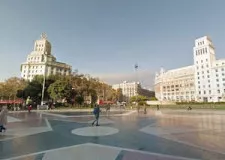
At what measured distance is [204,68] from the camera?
105 m

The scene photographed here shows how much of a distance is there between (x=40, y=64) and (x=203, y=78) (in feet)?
358

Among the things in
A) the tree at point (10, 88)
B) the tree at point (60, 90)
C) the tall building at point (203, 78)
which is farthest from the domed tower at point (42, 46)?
the tall building at point (203, 78)

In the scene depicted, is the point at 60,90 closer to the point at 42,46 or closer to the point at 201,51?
the point at 42,46

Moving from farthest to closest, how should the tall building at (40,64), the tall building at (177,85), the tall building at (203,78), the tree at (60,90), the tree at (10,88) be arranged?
the tall building at (177,85) < the tall building at (40,64) < the tall building at (203,78) < the tree at (10,88) < the tree at (60,90)

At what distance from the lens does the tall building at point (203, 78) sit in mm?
97100

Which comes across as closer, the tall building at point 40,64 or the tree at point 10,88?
the tree at point 10,88

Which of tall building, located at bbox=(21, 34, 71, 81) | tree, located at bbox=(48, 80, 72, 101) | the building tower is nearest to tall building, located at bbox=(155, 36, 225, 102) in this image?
the building tower

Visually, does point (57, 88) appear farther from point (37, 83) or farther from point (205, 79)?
point (205, 79)

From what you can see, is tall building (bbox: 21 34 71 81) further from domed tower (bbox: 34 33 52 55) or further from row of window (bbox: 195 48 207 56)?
row of window (bbox: 195 48 207 56)

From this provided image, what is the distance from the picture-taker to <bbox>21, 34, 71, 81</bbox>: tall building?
107938 millimetres

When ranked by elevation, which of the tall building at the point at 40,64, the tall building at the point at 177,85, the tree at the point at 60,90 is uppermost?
the tall building at the point at 40,64

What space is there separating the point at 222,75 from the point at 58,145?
11189 cm

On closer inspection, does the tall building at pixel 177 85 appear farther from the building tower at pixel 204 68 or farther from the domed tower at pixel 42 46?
the domed tower at pixel 42 46

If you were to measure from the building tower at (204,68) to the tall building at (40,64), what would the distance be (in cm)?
8690
